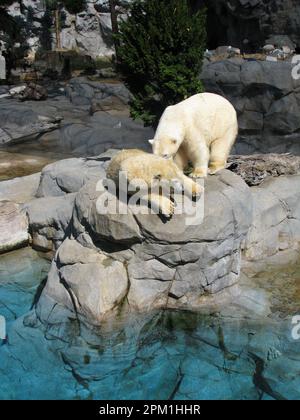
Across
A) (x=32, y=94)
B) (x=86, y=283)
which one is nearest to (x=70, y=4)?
(x=32, y=94)

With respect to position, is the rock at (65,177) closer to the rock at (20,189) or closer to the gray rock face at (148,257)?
the rock at (20,189)

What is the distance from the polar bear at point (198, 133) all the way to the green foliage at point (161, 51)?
9.88 feet

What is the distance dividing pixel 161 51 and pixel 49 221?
12.7 feet

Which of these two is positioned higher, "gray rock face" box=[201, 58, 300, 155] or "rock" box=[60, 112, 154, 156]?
"gray rock face" box=[201, 58, 300, 155]

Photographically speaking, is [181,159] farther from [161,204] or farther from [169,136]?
[161,204]

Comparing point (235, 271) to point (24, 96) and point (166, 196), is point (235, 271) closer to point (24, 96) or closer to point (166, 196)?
point (166, 196)

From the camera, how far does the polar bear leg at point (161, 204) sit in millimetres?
4484

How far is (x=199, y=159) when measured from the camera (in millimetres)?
5199

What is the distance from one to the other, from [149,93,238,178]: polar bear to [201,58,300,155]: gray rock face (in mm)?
7754

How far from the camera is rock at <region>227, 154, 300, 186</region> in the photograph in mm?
6551

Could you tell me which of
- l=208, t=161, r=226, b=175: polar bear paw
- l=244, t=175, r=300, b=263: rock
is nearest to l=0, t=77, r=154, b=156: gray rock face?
l=244, t=175, r=300, b=263: rock

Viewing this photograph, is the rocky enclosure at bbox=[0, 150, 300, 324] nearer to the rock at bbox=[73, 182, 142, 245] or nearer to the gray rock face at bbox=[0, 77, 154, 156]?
the rock at bbox=[73, 182, 142, 245]
